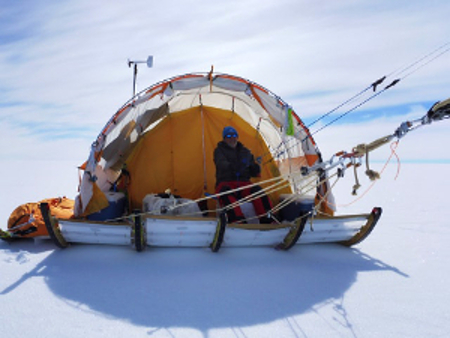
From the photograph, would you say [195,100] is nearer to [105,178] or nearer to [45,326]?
[105,178]

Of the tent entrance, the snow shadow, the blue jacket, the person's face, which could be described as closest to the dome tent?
the tent entrance

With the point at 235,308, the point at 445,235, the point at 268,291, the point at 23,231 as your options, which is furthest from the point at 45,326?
the point at 445,235

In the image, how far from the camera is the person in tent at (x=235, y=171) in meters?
5.45

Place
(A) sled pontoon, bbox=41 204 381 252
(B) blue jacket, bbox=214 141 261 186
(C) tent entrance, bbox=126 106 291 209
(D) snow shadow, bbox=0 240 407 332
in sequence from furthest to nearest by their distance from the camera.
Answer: (C) tent entrance, bbox=126 106 291 209 → (B) blue jacket, bbox=214 141 261 186 → (A) sled pontoon, bbox=41 204 381 252 → (D) snow shadow, bbox=0 240 407 332

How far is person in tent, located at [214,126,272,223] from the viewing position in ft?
17.9

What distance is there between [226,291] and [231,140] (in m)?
2.76

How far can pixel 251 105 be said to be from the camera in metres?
6.80

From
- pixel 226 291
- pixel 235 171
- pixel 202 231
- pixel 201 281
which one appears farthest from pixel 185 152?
pixel 226 291

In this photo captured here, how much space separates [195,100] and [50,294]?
15.6ft

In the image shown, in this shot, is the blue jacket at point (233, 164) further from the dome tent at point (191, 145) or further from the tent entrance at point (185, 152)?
the tent entrance at point (185, 152)

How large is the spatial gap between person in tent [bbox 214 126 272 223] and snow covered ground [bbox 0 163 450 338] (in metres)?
0.80

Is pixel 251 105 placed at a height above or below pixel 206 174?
above

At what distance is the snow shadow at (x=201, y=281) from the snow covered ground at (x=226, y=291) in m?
0.01

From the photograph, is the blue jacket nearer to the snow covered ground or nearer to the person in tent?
the person in tent
